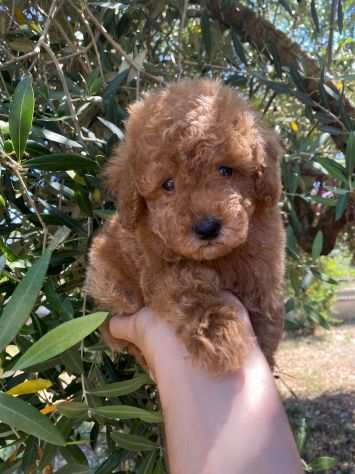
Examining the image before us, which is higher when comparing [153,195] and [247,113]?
[247,113]

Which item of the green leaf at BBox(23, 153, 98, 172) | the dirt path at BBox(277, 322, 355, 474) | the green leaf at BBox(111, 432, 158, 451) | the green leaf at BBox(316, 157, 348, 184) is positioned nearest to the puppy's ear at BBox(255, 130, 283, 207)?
the green leaf at BBox(23, 153, 98, 172)

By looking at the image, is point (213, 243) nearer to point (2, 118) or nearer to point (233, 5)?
point (2, 118)

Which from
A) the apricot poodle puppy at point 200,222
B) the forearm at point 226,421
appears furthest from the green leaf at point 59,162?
the forearm at point 226,421

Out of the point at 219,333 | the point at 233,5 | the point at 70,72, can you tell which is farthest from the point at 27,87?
the point at 233,5

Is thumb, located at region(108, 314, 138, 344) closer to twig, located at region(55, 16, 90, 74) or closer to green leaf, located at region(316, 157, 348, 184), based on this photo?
green leaf, located at region(316, 157, 348, 184)

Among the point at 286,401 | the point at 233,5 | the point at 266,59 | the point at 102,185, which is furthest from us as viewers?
the point at 286,401

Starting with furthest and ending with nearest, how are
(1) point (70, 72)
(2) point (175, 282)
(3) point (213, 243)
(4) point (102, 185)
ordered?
(1) point (70, 72)
(4) point (102, 185)
(2) point (175, 282)
(3) point (213, 243)

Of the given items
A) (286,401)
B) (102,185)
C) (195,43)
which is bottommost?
(286,401)

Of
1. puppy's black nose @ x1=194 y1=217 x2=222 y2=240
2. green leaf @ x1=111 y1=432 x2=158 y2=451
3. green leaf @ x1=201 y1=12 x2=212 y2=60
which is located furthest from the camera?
green leaf @ x1=201 y1=12 x2=212 y2=60
